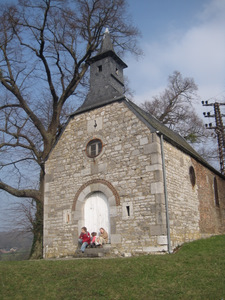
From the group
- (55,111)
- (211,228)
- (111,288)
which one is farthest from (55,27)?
(111,288)

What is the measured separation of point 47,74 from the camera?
17.8 meters

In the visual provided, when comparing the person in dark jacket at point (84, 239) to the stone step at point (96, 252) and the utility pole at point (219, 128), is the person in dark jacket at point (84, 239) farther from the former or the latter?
the utility pole at point (219, 128)

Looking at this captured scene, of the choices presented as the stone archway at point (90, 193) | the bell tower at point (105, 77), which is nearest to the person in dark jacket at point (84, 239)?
the stone archway at point (90, 193)

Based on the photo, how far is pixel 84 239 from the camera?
11.7 meters

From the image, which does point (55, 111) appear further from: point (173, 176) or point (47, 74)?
point (173, 176)

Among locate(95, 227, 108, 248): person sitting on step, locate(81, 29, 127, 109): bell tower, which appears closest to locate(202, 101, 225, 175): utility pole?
locate(81, 29, 127, 109): bell tower

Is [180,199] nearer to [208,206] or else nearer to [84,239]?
[208,206]

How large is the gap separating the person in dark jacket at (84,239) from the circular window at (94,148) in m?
3.05

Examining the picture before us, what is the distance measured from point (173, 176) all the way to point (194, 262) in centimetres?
424

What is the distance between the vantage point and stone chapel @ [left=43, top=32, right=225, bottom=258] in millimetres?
10961

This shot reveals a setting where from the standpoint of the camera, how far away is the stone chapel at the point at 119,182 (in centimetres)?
1096

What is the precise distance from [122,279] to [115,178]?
5196 mm

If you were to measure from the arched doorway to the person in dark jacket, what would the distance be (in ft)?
1.28

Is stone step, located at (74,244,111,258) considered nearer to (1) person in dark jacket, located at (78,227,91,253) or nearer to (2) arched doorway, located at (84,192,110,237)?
(1) person in dark jacket, located at (78,227,91,253)
